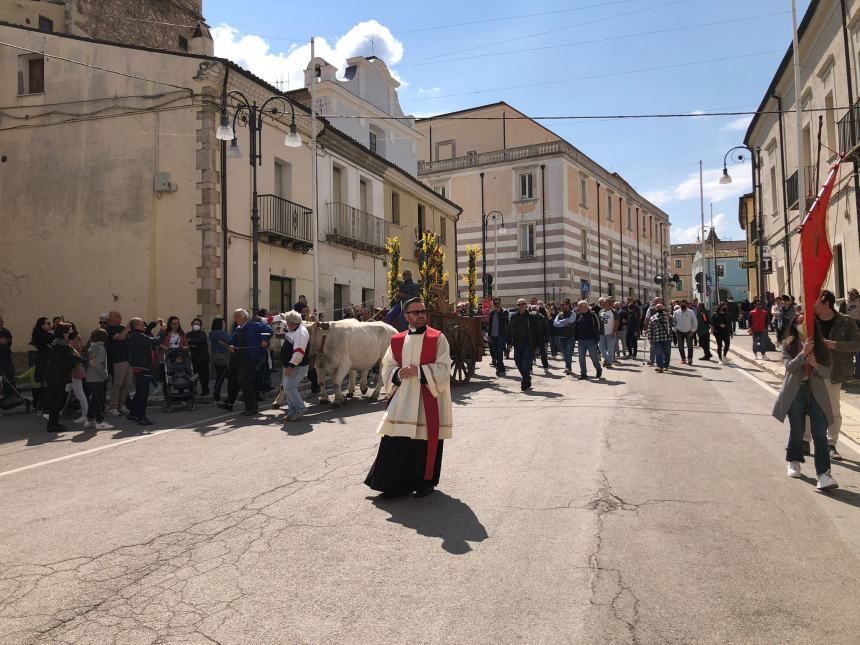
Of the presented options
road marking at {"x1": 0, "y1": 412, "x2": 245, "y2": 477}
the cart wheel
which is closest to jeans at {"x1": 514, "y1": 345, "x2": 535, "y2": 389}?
the cart wheel

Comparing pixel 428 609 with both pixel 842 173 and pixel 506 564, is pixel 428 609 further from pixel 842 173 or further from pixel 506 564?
pixel 842 173

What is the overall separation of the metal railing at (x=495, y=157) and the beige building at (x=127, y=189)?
23.8 metres

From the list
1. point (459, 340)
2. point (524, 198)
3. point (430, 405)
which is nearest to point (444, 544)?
point (430, 405)

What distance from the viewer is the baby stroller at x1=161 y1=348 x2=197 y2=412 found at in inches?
466

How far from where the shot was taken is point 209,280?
1761 cm

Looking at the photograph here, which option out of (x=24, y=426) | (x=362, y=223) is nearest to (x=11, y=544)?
(x=24, y=426)

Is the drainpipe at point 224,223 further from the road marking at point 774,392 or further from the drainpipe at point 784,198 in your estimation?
the drainpipe at point 784,198

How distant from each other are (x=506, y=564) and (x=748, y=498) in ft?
8.44

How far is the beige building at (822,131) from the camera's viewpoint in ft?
52.4

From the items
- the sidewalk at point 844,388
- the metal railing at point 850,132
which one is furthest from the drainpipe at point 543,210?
the metal railing at point 850,132

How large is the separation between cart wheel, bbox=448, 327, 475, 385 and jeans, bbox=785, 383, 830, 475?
8027 millimetres

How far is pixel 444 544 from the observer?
15.0ft

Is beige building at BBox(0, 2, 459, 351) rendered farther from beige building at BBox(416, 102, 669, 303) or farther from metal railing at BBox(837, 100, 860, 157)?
beige building at BBox(416, 102, 669, 303)

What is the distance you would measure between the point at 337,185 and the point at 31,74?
9653 millimetres
